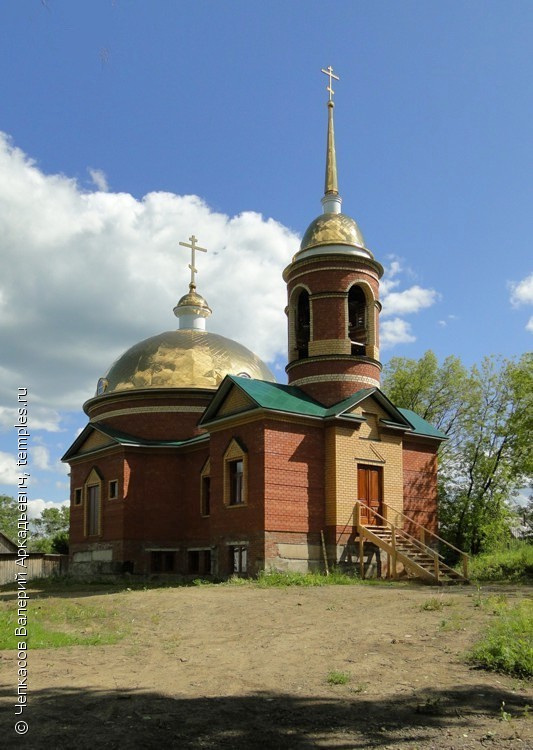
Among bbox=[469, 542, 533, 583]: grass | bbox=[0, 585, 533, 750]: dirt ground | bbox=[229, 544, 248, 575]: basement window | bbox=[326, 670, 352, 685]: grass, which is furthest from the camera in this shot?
bbox=[469, 542, 533, 583]: grass

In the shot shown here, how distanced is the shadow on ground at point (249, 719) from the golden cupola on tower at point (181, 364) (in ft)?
67.7

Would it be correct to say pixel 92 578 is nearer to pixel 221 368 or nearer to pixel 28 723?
pixel 221 368

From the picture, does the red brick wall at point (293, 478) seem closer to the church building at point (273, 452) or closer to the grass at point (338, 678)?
the church building at point (273, 452)

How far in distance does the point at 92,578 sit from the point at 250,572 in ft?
29.2

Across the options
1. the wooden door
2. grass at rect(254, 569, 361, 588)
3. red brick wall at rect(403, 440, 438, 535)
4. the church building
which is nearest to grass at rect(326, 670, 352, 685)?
grass at rect(254, 569, 361, 588)

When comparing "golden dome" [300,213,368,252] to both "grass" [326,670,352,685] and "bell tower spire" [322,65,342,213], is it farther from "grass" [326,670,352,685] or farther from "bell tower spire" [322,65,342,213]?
"grass" [326,670,352,685]

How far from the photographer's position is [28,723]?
6.62 meters

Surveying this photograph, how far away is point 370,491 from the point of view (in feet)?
75.2

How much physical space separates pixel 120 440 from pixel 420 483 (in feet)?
33.8

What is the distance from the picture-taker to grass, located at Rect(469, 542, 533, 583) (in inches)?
877

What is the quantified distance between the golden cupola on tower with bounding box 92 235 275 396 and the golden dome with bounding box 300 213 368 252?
20.0 ft

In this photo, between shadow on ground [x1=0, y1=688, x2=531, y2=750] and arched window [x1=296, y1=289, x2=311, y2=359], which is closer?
shadow on ground [x1=0, y1=688, x2=531, y2=750]

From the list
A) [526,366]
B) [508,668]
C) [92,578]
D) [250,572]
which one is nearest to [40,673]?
[508,668]

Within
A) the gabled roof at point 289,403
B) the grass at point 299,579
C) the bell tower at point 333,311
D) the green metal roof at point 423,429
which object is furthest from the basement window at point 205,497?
the green metal roof at point 423,429
